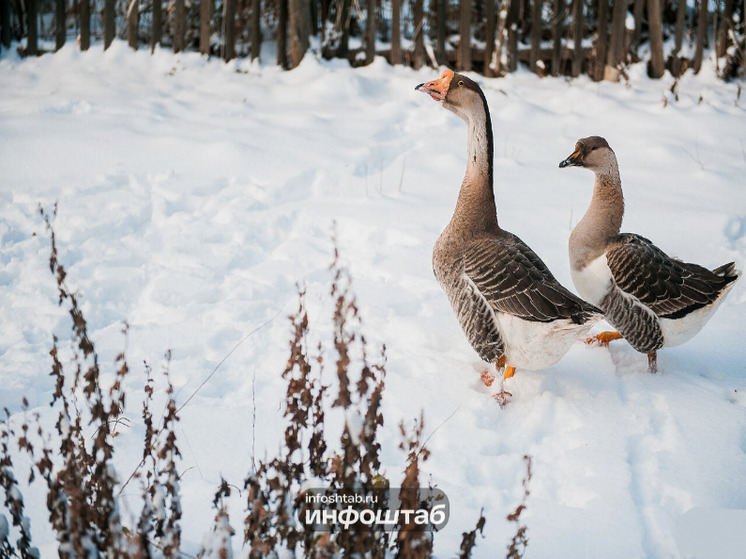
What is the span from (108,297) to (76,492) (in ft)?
8.55

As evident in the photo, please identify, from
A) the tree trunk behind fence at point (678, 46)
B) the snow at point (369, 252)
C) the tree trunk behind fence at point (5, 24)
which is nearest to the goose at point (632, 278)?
the snow at point (369, 252)

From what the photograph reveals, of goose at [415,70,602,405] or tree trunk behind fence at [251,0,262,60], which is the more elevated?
tree trunk behind fence at [251,0,262,60]

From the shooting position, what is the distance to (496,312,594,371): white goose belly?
3.15 m

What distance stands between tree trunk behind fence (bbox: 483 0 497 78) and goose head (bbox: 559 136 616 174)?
190 inches

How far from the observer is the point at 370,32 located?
8039mm

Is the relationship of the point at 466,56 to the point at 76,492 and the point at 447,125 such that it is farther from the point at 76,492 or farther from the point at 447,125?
the point at 76,492

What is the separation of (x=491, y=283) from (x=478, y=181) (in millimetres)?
636

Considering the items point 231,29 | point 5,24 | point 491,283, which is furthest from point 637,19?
point 5,24

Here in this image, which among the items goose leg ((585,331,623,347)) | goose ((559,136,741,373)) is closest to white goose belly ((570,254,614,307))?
goose ((559,136,741,373))

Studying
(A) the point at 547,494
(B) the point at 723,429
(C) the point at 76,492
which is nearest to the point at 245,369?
(A) the point at 547,494

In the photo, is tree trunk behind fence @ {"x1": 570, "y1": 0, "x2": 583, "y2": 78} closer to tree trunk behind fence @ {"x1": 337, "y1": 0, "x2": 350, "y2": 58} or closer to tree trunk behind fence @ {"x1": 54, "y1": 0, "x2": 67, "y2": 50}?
tree trunk behind fence @ {"x1": 337, "y1": 0, "x2": 350, "y2": 58}

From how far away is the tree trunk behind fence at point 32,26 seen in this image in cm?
780

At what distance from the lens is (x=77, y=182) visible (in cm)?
520

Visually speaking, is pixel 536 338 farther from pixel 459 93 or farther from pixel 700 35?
pixel 700 35
